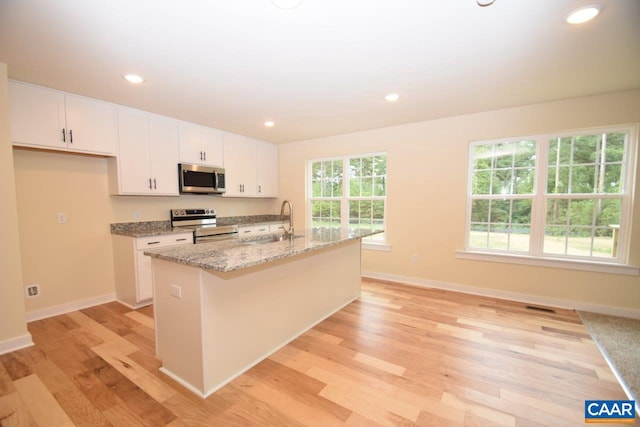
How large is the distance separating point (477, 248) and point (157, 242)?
4.12m

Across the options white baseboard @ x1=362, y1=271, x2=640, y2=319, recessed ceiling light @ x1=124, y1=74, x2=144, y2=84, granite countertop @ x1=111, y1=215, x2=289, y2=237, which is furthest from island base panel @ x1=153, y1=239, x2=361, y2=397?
white baseboard @ x1=362, y1=271, x2=640, y2=319

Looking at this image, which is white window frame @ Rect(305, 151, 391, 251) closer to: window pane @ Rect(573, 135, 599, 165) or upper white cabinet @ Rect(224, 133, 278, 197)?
upper white cabinet @ Rect(224, 133, 278, 197)

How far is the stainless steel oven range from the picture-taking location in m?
3.72

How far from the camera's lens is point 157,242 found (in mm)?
3189

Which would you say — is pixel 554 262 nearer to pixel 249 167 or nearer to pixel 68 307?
pixel 249 167

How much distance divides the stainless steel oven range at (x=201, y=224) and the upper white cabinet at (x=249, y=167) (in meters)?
0.48

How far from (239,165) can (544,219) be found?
4.41 meters

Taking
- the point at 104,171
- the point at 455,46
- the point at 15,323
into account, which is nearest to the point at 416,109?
the point at 455,46

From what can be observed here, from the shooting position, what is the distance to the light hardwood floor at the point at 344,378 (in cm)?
157

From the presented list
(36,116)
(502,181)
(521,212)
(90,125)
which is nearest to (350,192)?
(502,181)

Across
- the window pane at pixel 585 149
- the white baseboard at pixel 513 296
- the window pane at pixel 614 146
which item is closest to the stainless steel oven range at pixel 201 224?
the white baseboard at pixel 513 296

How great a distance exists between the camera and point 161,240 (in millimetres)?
3227

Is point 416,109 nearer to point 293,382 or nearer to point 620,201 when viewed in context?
point 620,201

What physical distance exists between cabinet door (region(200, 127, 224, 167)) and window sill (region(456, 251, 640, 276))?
12.6 feet
